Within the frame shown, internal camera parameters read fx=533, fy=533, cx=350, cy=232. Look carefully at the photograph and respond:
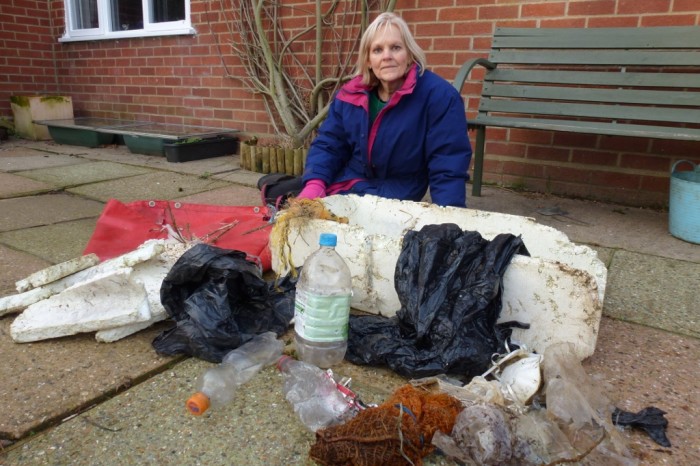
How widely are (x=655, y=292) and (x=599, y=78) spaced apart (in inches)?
74.3

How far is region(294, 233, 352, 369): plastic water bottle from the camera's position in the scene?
1.86m

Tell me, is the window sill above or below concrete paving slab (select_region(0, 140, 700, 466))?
above

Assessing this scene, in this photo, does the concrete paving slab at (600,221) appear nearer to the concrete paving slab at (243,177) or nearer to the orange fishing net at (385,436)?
the concrete paving slab at (243,177)

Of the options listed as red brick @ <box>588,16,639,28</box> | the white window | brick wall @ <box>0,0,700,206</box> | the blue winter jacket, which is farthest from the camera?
the white window

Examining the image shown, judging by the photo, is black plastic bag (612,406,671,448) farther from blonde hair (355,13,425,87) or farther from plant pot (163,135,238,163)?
plant pot (163,135,238,163)

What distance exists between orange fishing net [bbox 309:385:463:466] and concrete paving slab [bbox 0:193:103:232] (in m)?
2.94

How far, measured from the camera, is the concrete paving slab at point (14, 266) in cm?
254

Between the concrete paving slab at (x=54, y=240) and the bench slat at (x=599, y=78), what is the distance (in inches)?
124

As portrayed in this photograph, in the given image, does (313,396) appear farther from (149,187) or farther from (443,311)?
(149,187)

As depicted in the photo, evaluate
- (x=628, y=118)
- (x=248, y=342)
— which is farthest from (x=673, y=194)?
(x=248, y=342)

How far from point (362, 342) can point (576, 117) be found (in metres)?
3.07

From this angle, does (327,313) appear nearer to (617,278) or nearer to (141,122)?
(617,278)

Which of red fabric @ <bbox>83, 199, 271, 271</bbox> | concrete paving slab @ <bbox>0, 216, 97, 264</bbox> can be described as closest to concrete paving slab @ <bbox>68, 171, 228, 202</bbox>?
concrete paving slab @ <bbox>0, 216, 97, 264</bbox>

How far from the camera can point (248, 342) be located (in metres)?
2.00
